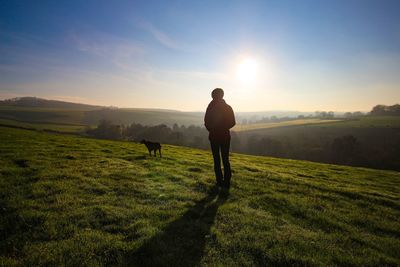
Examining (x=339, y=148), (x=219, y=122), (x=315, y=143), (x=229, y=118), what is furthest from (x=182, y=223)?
(x=315, y=143)

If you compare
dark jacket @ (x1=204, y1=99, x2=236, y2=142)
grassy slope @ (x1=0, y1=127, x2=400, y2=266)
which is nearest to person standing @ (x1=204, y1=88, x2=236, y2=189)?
dark jacket @ (x1=204, y1=99, x2=236, y2=142)

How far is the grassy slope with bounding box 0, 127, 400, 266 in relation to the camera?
15.8ft

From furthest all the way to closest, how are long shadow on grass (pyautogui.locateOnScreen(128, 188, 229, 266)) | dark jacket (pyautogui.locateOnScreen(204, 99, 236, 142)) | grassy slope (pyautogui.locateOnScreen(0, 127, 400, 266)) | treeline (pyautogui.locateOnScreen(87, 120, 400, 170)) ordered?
treeline (pyautogui.locateOnScreen(87, 120, 400, 170)) → dark jacket (pyautogui.locateOnScreen(204, 99, 236, 142)) → grassy slope (pyautogui.locateOnScreen(0, 127, 400, 266)) → long shadow on grass (pyautogui.locateOnScreen(128, 188, 229, 266))

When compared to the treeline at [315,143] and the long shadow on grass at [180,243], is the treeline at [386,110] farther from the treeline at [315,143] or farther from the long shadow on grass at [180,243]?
the long shadow on grass at [180,243]

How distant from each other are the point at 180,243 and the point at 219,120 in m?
5.29

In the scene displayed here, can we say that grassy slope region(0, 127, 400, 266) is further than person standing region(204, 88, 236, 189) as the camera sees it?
No

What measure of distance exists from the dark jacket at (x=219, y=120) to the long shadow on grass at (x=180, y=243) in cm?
321

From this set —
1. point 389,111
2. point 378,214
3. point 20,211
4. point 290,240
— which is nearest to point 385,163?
point 378,214

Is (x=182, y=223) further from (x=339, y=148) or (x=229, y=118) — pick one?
(x=339, y=148)

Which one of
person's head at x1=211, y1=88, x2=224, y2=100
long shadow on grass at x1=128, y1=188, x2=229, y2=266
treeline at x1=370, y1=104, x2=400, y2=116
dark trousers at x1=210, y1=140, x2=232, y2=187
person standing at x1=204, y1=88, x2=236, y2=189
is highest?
treeline at x1=370, y1=104, x2=400, y2=116

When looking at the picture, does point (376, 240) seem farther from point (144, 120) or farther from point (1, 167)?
point (144, 120)

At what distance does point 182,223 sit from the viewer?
6227 millimetres

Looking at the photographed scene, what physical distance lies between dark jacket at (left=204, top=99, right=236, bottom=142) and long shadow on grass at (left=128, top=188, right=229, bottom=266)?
3.21m

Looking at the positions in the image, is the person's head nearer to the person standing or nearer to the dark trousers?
the person standing
